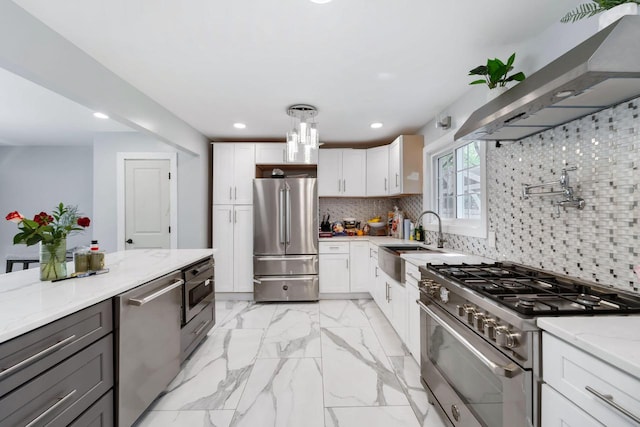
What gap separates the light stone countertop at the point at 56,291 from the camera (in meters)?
1.01

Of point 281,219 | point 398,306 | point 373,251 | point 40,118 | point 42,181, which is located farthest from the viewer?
point 42,181

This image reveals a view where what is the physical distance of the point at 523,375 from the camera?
0.99m

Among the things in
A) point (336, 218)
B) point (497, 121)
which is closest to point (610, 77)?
point (497, 121)

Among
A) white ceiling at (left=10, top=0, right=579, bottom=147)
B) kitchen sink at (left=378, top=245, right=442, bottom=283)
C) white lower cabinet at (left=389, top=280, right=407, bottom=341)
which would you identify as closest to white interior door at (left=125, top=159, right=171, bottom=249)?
white ceiling at (left=10, top=0, right=579, bottom=147)

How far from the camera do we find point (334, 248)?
A: 13.2ft

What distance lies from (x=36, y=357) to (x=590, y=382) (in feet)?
5.85

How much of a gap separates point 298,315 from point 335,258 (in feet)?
3.14

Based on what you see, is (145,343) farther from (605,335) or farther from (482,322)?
(605,335)

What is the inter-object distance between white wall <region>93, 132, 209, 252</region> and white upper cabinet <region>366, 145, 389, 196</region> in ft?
7.98

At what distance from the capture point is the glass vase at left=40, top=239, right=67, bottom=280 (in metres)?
1.54

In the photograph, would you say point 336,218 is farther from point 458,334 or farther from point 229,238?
point 458,334

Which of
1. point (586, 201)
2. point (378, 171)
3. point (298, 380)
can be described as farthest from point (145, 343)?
point (378, 171)

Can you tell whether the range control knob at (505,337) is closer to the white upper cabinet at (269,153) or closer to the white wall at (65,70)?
the white wall at (65,70)

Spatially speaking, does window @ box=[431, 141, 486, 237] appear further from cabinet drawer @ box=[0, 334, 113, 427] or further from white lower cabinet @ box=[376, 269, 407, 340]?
cabinet drawer @ box=[0, 334, 113, 427]
